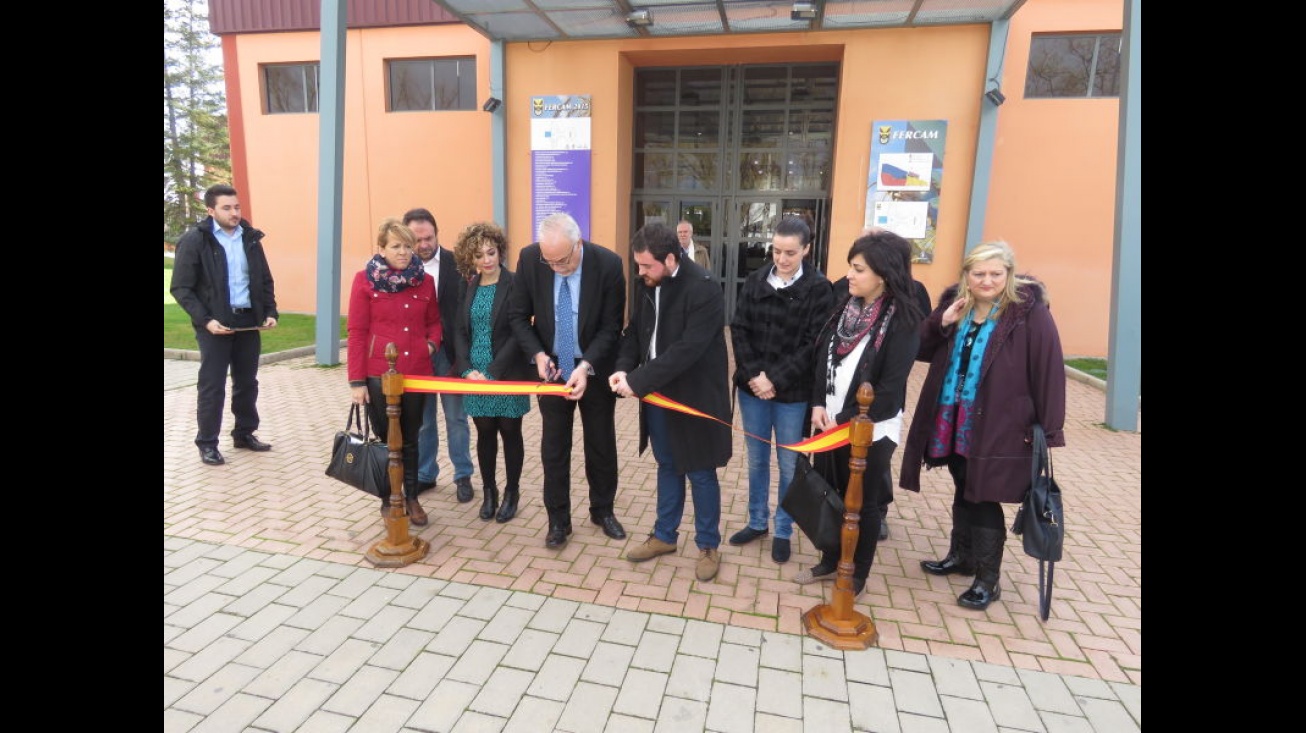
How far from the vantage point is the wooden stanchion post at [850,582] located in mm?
2914

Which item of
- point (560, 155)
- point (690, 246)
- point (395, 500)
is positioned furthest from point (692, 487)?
point (560, 155)

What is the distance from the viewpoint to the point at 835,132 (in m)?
10.8

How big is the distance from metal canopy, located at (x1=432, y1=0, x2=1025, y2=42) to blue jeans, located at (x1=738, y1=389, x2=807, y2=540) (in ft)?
22.6

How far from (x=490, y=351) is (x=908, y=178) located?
780cm

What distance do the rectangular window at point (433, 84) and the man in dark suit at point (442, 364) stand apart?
8.16m

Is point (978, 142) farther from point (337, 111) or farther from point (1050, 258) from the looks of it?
point (337, 111)

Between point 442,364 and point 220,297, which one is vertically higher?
point 220,297

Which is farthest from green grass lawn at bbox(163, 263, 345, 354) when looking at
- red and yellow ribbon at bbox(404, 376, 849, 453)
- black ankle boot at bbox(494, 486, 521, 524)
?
red and yellow ribbon at bbox(404, 376, 849, 453)

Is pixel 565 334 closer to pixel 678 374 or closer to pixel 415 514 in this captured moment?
pixel 678 374

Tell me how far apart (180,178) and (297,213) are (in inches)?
826

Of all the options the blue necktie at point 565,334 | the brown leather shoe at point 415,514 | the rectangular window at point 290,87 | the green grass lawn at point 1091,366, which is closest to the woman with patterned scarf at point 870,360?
the blue necktie at point 565,334

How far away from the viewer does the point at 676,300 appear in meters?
3.38

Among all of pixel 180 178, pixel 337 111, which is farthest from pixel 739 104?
pixel 180 178

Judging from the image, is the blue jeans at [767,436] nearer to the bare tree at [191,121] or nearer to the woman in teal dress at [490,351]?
the woman in teal dress at [490,351]
